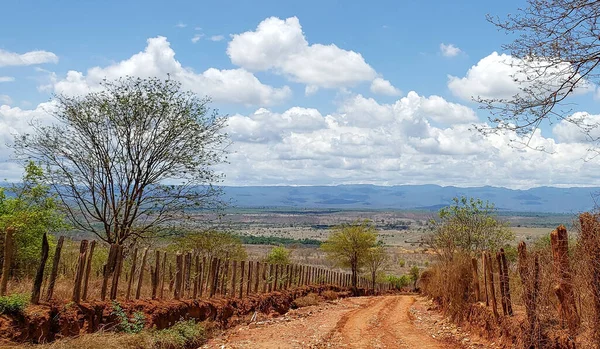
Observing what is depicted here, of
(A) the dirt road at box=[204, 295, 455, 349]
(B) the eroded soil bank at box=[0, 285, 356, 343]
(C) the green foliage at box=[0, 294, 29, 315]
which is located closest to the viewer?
(C) the green foliage at box=[0, 294, 29, 315]

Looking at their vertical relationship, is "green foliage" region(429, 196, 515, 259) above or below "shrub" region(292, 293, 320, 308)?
above

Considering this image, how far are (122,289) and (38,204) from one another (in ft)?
22.7

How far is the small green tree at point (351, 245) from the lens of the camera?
217 feet

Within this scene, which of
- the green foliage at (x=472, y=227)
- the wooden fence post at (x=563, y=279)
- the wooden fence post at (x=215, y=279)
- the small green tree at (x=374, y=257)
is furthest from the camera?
the small green tree at (x=374, y=257)

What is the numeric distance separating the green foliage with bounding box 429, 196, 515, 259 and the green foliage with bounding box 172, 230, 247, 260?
16.8 m

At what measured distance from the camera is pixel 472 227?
140ft

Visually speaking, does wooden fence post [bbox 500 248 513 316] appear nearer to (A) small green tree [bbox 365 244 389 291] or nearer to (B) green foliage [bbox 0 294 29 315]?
(B) green foliage [bbox 0 294 29 315]

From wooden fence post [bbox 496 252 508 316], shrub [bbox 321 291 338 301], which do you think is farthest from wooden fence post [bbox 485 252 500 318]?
shrub [bbox 321 291 338 301]

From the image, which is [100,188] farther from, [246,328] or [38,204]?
[246,328]

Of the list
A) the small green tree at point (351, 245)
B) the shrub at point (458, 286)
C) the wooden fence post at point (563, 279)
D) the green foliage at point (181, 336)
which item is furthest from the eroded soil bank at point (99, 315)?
the small green tree at point (351, 245)

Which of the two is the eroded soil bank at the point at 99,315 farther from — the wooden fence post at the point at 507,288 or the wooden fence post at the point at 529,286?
the wooden fence post at the point at 529,286

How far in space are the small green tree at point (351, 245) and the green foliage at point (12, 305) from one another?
5585 centimetres

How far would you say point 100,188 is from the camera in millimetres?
25594

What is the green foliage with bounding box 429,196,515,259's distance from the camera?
41.7 m
